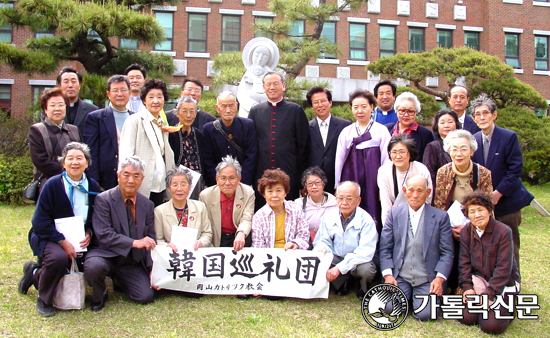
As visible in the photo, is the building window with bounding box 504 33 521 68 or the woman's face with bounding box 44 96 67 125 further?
the building window with bounding box 504 33 521 68

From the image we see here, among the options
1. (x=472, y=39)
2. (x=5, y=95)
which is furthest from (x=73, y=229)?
(x=472, y=39)

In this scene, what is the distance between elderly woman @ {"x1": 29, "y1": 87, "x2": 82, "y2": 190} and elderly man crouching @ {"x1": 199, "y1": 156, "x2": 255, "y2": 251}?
1273 millimetres

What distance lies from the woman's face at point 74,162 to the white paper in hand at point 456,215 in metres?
2.91

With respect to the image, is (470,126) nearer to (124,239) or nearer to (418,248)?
(418,248)

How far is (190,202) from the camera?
3.94 meters

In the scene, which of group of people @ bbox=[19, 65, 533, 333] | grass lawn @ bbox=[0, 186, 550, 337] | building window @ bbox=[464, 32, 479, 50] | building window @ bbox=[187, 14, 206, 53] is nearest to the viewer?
grass lawn @ bbox=[0, 186, 550, 337]

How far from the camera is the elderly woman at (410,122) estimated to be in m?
4.27

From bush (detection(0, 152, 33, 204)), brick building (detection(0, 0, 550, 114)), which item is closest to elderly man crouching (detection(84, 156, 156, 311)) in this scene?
bush (detection(0, 152, 33, 204))

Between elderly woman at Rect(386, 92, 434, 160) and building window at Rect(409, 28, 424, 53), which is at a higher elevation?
building window at Rect(409, 28, 424, 53)

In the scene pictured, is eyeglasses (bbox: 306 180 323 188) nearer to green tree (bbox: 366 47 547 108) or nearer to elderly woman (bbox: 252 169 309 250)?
elderly woman (bbox: 252 169 309 250)

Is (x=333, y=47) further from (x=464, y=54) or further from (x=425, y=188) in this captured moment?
(x=425, y=188)

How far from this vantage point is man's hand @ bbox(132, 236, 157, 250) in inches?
142

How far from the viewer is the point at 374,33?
18.1 metres

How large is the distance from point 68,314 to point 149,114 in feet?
5.62
